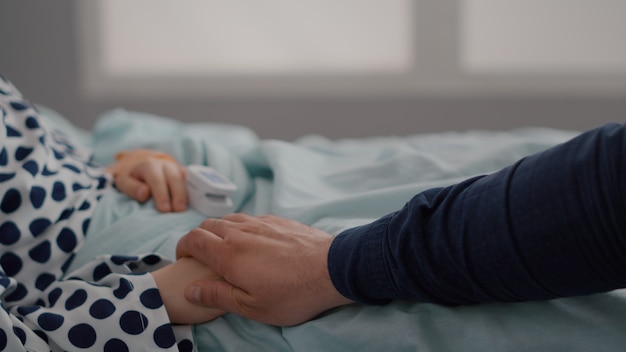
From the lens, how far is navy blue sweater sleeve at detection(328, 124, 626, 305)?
621mm

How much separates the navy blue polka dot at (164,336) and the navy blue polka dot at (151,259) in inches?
4.3

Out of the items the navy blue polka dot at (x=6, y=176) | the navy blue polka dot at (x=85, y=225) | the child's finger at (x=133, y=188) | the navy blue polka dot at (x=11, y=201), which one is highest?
the navy blue polka dot at (x=6, y=176)

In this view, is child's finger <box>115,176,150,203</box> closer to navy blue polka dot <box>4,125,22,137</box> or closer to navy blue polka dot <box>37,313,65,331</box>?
navy blue polka dot <box>4,125,22,137</box>

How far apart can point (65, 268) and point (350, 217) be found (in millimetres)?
349

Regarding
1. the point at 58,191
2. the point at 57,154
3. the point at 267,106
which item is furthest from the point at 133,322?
the point at 267,106

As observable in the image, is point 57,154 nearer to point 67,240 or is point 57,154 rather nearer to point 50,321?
point 67,240

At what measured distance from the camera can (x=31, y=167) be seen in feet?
2.97

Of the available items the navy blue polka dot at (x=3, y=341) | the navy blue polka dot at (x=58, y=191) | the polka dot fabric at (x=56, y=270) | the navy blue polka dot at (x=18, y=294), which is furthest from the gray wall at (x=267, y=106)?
the navy blue polka dot at (x=3, y=341)

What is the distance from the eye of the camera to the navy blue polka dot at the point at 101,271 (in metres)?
0.85

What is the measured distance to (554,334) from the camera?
2.30 feet

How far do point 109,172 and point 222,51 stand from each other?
1784 mm


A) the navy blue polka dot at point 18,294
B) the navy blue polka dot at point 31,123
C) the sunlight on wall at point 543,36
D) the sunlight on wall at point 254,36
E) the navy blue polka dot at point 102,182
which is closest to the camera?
the navy blue polka dot at point 18,294

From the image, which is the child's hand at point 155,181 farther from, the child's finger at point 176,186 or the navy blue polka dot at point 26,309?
the navy blue polka dot at point 26,309

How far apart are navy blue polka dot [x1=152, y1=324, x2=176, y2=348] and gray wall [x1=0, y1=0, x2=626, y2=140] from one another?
2.05 meters
